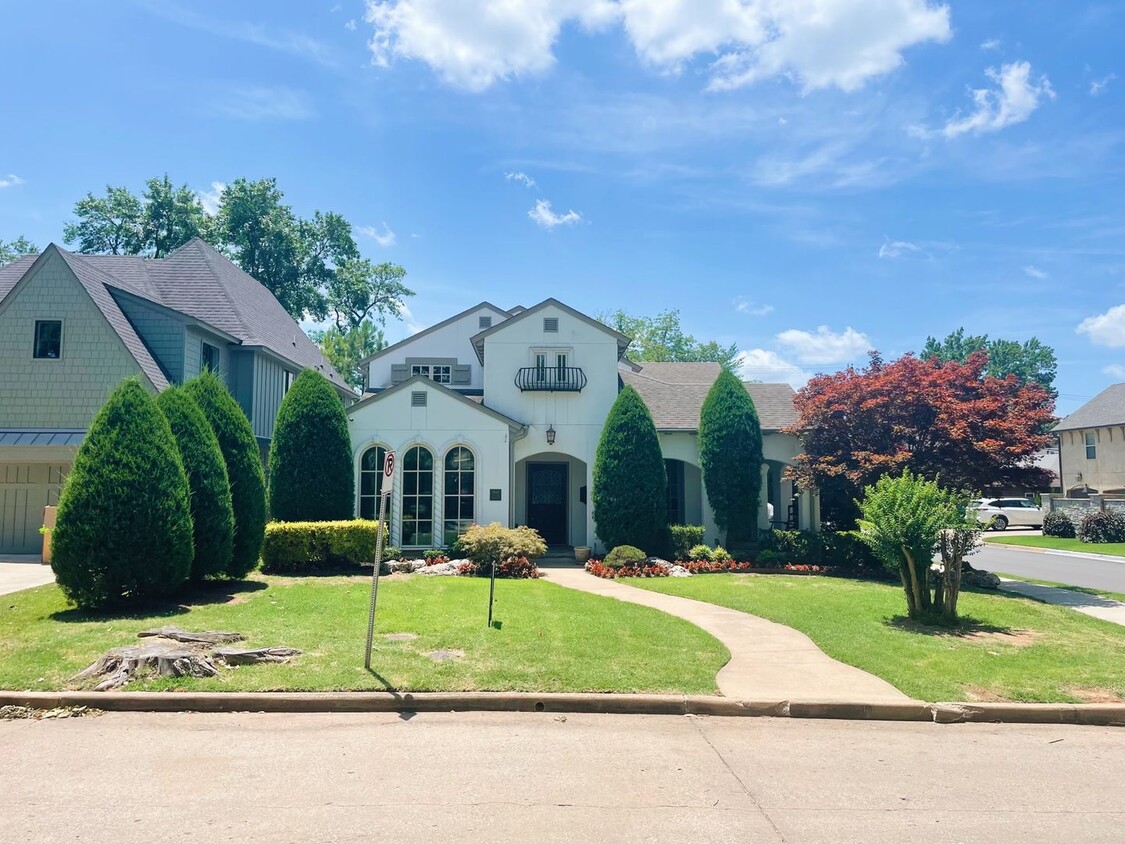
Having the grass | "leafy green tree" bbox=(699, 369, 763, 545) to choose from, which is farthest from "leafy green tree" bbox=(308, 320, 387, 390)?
the grass

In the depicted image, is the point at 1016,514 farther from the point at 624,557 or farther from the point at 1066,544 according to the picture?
the point at 624,557

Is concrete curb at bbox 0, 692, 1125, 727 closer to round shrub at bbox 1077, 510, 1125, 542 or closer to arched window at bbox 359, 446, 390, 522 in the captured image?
arched window at bbox 359, 446, 390, 522

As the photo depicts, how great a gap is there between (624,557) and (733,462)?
4208 millimetres

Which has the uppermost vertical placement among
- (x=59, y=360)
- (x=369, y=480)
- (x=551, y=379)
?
(x=59, y=360)

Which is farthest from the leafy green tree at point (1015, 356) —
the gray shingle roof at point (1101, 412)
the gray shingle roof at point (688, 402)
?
the gray shingle roof at point (688, 402)

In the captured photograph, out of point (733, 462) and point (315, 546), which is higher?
point (733, 462)

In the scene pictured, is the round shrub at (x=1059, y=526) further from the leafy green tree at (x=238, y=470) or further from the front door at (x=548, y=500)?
the leafy green tree at (x=238, y=470)

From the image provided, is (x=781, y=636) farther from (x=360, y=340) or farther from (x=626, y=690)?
(x=360, y=340)

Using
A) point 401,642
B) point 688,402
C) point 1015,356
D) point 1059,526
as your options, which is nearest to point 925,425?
point 688,402

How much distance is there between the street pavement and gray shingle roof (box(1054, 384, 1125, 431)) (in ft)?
131

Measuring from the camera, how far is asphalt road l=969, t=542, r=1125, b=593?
1759cm

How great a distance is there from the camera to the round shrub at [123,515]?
966cm

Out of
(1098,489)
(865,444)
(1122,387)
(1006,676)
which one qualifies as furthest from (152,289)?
(1122,387)

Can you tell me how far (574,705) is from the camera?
6793 millimetres
